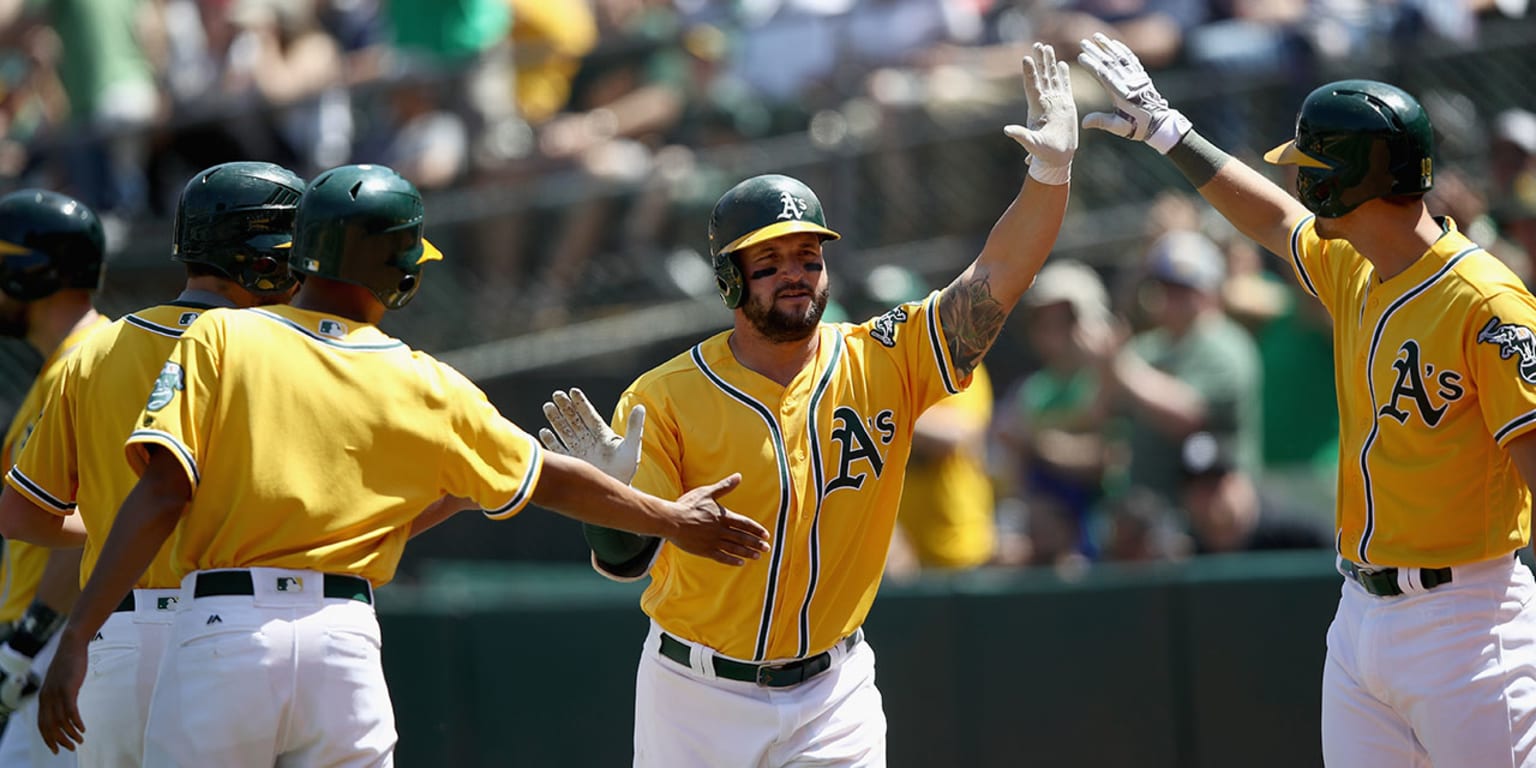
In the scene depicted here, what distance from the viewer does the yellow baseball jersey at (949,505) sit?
8.60 meters

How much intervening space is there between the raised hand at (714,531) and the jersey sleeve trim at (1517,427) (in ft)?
6.18

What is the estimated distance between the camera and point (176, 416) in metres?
4.36

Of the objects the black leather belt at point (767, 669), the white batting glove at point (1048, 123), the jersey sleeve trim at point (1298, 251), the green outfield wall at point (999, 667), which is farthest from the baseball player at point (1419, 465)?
the green outfield wall at point (999, 667)

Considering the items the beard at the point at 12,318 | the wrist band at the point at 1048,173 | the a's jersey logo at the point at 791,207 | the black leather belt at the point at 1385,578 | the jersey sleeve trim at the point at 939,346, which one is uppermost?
the wrist band at the point at 1048,173

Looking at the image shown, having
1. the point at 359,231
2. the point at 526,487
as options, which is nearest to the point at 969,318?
the point at 526,487

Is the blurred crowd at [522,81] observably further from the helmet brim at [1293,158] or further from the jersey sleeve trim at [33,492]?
the jersey sleeve trim at [33,492]

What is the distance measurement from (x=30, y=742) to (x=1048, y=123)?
358 centimetres

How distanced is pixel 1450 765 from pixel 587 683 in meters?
4.27

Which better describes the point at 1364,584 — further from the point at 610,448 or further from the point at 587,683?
the point at 587,683

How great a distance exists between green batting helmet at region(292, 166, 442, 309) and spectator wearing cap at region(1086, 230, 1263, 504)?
4562 millimetres

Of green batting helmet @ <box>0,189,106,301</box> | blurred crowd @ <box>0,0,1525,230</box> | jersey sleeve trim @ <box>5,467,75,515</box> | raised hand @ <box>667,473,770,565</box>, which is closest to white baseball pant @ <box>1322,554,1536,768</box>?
raised hand @ <box>667,473,770,565</box>

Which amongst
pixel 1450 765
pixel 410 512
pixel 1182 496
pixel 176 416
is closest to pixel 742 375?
pixel 410 512

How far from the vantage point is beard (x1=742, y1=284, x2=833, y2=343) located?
520cm

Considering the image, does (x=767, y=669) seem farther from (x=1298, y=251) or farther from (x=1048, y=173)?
(x=1298, y=251)
